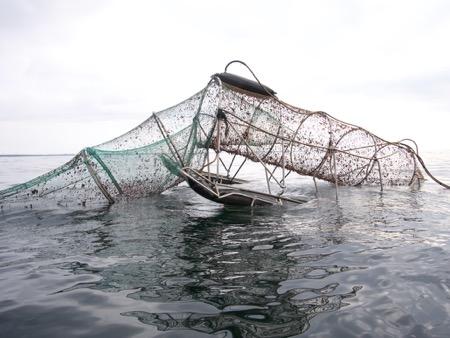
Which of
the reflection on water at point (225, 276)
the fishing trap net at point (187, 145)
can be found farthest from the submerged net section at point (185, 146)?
the reflection on water at point (225, 276)

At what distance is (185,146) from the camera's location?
8969 mm

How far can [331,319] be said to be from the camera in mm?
3082

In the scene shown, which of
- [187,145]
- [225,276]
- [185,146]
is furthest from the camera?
[185,146]

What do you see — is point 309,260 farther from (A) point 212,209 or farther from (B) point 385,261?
(A) point 212,209

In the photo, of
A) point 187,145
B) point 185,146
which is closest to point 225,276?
point 187,145

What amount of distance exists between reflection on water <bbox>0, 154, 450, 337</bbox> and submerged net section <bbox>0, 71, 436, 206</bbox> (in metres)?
0.91

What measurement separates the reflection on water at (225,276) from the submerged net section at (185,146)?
2.99ft

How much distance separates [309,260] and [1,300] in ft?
12.1

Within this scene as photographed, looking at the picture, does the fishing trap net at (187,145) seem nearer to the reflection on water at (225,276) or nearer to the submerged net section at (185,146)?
the submerged net section at (185,146)

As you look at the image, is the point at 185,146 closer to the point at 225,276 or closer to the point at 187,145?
the point at 187,145

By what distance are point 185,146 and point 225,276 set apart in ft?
17.3

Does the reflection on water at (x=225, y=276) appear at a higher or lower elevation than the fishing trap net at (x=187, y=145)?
lower

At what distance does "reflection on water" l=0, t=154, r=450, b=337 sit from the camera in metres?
3.01

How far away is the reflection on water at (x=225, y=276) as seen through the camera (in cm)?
301
